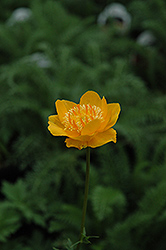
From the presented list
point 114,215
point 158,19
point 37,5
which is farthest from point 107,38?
point 114,215

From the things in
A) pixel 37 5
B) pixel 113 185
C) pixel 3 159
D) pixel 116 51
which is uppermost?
pixel 37 5

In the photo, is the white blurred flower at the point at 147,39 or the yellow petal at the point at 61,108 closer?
the yellow petal at the point at 61,108

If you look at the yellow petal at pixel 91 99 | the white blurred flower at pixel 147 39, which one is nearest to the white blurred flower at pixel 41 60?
the white blurred flower at pixel 147 39

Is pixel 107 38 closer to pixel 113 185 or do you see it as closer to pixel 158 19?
pixel 158 19

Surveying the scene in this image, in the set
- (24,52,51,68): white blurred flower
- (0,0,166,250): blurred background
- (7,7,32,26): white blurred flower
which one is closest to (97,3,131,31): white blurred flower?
(0,0,166,250): blurred background

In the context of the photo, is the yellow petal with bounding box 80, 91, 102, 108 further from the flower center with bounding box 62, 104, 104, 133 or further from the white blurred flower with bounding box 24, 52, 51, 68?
the white blurred flower with bounding box 24, 52, 51, 68

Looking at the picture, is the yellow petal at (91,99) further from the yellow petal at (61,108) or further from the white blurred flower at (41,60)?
the white blurred flower at (41,60)

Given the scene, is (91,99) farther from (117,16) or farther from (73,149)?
(117,16)
